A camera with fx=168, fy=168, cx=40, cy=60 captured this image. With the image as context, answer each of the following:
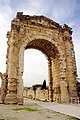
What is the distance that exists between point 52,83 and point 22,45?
16.0 feet

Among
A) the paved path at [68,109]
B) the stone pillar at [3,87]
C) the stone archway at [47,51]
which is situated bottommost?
the paved path at [68,109]

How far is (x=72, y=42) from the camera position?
16203 mm

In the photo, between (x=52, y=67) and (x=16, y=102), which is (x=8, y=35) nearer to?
(x=52, y=67)

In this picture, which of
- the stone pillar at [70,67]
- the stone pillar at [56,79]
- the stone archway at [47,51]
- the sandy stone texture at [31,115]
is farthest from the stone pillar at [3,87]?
the sandy stone texture at [31,115]

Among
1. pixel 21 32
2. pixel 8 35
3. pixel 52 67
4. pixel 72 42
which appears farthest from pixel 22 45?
pixel 72 42

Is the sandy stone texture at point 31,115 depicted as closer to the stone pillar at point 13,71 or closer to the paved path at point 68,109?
the paved path at point 68,109

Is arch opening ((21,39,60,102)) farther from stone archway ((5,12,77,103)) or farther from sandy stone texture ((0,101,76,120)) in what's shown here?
sandy stone texture ((0,101,76,120))

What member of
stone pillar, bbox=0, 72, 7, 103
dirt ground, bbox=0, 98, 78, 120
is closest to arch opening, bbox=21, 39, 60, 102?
stone pillar, bbox=0, 72, 7, 103

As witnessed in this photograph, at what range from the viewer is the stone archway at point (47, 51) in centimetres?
1321

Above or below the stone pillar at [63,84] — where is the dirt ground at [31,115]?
below

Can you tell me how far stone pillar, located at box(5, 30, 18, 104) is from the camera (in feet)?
39.8

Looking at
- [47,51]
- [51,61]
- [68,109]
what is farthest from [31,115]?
[47,51]

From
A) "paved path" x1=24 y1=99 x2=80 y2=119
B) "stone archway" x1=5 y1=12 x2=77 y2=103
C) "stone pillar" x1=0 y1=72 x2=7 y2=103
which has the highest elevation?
"stone archway" x1=5 y1=12 x2=77 y2=103

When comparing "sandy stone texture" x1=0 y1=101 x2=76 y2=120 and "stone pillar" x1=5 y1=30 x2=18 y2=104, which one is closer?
"sandy stone texture" x1=0 y1=101 x2=76 y2=120
